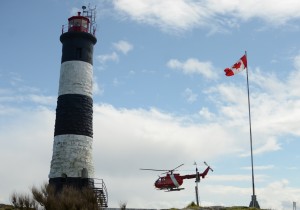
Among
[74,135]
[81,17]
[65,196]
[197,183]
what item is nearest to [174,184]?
[197,183]

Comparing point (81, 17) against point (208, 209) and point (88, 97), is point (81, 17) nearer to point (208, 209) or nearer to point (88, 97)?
point (88, 97)

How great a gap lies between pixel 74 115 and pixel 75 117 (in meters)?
0.17

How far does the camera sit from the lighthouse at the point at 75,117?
33438 mm

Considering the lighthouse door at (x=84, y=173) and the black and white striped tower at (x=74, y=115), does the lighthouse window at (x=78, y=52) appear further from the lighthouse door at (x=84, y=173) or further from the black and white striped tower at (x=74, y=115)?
the lighthouse door at (x=84, y=173)

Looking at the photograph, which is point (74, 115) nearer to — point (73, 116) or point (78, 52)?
point (73, 116)

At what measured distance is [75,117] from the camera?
34.1 m

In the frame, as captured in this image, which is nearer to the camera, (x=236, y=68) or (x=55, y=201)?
(x=55, y=201)

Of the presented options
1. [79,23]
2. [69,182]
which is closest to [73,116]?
[69,182]

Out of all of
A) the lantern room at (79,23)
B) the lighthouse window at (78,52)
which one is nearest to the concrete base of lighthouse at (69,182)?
the lighthouse window at (78,52)

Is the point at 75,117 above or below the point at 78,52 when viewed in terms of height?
below

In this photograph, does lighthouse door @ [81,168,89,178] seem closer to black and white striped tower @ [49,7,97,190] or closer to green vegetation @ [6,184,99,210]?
black and white striped tower @ [49,7,97,190]

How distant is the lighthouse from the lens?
110 ft

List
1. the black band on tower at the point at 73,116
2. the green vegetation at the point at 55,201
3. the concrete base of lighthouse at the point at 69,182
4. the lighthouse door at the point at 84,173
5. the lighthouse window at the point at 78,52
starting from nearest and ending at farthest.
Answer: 1. the green vegetation at the point at 55,201
2. the concrete base of lighthouse at the point at 69,182
3. the lighthouse door at the point at 84,173
4. the black band on tower at the point at 73,116
5. the lighthouse window at the point at 78,52

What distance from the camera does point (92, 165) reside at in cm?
3491
